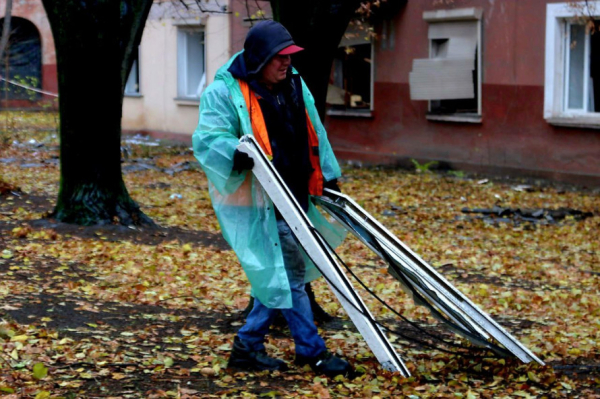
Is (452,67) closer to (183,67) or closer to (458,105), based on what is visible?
(458,105)

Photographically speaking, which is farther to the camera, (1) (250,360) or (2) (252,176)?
(1) (250,360)

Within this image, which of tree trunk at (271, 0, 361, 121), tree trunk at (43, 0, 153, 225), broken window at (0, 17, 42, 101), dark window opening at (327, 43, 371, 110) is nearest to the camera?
tree trunk at (271, 0, 361, 121)

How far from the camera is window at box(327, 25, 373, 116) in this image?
1911 centimetres

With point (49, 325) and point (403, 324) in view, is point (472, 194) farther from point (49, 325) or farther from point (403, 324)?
point (49, 325)

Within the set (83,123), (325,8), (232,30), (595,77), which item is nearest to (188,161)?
(232,30)

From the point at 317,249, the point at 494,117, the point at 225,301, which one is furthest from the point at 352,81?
the point at 317,249

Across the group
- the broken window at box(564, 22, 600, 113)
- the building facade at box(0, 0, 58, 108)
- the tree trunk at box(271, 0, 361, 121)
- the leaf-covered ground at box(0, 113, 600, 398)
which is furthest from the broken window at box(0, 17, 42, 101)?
the tree trunk at box(271, 0, 361, 121)

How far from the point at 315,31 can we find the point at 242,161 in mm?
2399

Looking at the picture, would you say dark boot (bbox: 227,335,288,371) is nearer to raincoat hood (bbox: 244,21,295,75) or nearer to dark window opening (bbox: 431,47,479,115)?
raincoat hood (bbox: 244,21,295,75)

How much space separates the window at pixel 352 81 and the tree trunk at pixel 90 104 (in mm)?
10153

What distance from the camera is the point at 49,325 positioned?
18.4ft

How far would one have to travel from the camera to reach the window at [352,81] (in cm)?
1911

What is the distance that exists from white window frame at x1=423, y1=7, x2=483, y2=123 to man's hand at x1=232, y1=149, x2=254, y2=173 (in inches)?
504

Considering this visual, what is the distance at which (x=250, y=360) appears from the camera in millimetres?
4934
